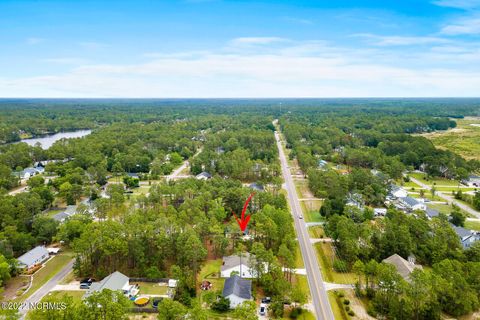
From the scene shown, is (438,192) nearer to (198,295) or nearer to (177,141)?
(198,295)

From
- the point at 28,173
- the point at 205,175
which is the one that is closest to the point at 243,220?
the point at 205,175

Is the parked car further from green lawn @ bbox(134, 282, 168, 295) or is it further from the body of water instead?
the body of water

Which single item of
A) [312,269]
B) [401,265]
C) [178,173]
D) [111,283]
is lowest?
[312,269]

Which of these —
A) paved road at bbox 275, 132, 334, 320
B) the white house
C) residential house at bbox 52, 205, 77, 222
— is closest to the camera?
paved road at bbox 275, 132, 334, 320

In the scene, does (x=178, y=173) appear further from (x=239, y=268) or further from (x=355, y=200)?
(x=239, y=268)

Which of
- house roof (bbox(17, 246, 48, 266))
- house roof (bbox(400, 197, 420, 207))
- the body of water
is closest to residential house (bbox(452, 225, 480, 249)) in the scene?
house roof (bbox(400, 197, 420, 207))

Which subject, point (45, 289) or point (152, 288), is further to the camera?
point (45, 289)

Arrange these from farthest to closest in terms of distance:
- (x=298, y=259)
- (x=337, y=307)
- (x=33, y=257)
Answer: (x=298, y=259)
(x=33, y=257)
(x=337, y=307)
